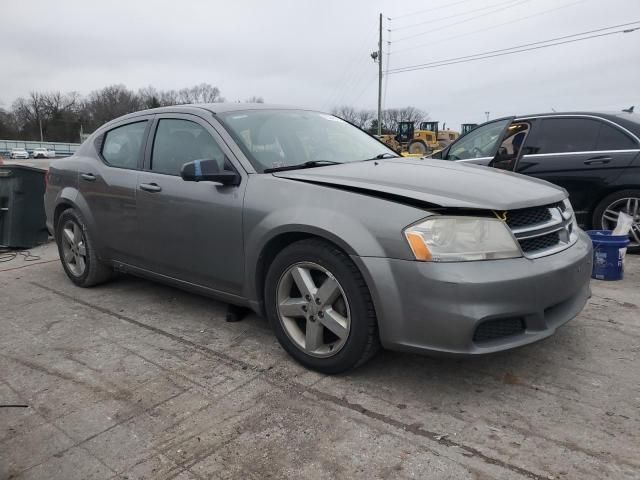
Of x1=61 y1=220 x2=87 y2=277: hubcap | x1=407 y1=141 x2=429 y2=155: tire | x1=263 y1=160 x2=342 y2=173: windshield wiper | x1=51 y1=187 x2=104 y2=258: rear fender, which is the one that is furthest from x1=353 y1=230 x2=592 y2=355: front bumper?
x1=407 y1=141 x2=429 y2=155: tire

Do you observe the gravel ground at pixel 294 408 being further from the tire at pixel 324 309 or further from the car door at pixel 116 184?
the car door at pixel 116 184

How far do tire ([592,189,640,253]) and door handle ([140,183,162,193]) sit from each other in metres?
4.50

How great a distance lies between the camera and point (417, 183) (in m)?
2.76

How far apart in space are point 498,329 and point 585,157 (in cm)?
388

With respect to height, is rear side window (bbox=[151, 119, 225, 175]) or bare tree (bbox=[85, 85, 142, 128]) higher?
bare tree (bbox=[85, 85, 142, 128])

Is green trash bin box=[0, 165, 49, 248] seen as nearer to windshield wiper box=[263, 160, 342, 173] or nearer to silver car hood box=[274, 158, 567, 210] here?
windshield wiper box=[263, 160, 342, 173]

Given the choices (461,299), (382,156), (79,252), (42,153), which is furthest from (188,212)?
(42,153)

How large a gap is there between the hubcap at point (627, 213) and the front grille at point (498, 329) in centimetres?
362

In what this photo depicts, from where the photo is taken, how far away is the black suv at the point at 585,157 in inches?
209

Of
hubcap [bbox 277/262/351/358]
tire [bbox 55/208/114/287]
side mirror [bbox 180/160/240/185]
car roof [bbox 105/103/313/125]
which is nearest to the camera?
hubcap [bbox 277/262/351/358]

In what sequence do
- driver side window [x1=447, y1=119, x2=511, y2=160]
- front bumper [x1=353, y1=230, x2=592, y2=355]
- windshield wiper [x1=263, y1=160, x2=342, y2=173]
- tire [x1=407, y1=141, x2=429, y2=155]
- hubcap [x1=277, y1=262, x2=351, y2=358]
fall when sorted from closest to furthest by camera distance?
front bumper [x1=353, y1=230, x2=592, y2=355] → hubcap [x1=277, y1=262, x2=351, y2=358] → windshield wiper [x1=263, y1=160, x2=342, y2=173] → driver side window [x1=447, y1=119, x2=511, y2=160] → tire [x1=407, y1=141, x2=429, y2=155]

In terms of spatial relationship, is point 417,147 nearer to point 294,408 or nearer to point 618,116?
point 618,116

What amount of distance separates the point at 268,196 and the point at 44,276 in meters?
3.55

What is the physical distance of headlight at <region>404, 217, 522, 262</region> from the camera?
8.00ft
